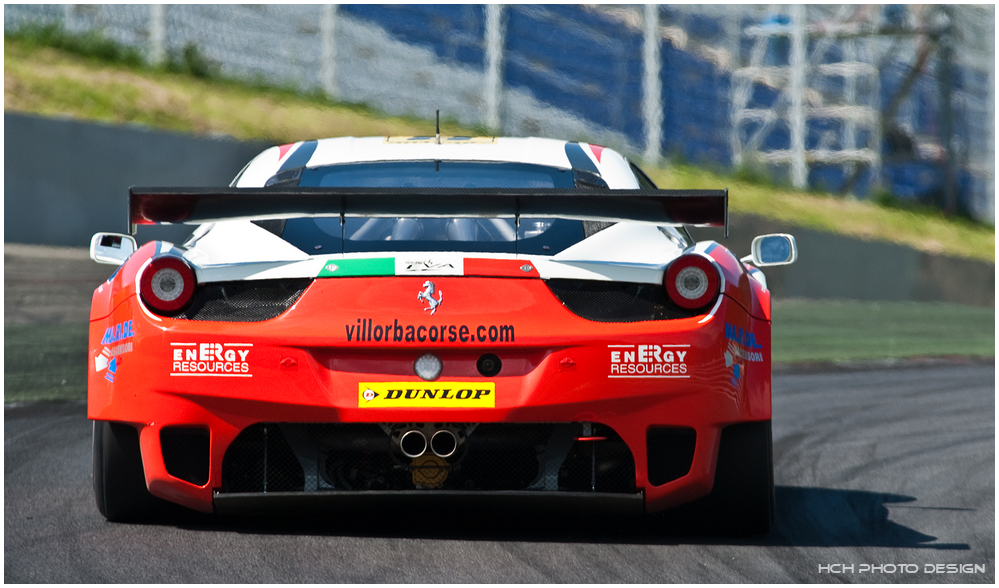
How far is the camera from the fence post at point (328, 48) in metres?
17.6

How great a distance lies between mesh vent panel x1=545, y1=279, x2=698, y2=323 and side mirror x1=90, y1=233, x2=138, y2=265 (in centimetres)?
144

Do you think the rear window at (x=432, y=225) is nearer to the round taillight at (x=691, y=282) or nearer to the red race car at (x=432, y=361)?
the red race car at (x=432, y=361)

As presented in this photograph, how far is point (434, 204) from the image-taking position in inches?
146

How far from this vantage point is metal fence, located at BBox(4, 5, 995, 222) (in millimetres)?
17641

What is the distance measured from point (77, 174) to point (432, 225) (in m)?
10.2

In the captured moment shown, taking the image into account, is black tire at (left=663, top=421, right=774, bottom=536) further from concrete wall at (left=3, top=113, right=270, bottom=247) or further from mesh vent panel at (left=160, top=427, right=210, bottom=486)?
concrete wall at (left=3, top=113, right=270, bottom=247)

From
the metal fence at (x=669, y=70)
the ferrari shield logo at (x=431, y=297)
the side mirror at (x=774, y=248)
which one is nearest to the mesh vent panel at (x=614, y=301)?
the ferrari shield logo at (x=431, y=297)

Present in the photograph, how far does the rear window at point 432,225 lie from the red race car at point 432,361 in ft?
0.07

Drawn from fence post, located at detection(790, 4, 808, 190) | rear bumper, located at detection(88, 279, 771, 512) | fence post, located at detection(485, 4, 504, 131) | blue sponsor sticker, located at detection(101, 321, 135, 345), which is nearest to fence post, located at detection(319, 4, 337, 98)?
fence post, located at detection(485, 4, 504, 131)

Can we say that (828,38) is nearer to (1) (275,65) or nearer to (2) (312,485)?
(1) (275,65)

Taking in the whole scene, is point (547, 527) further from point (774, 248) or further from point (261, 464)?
point (774, 248)

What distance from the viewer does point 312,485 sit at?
12.2 ft

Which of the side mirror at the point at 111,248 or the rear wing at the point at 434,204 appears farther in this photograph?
the side mirror at the point at 111,248

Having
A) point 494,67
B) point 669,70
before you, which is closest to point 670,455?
point 494,67
